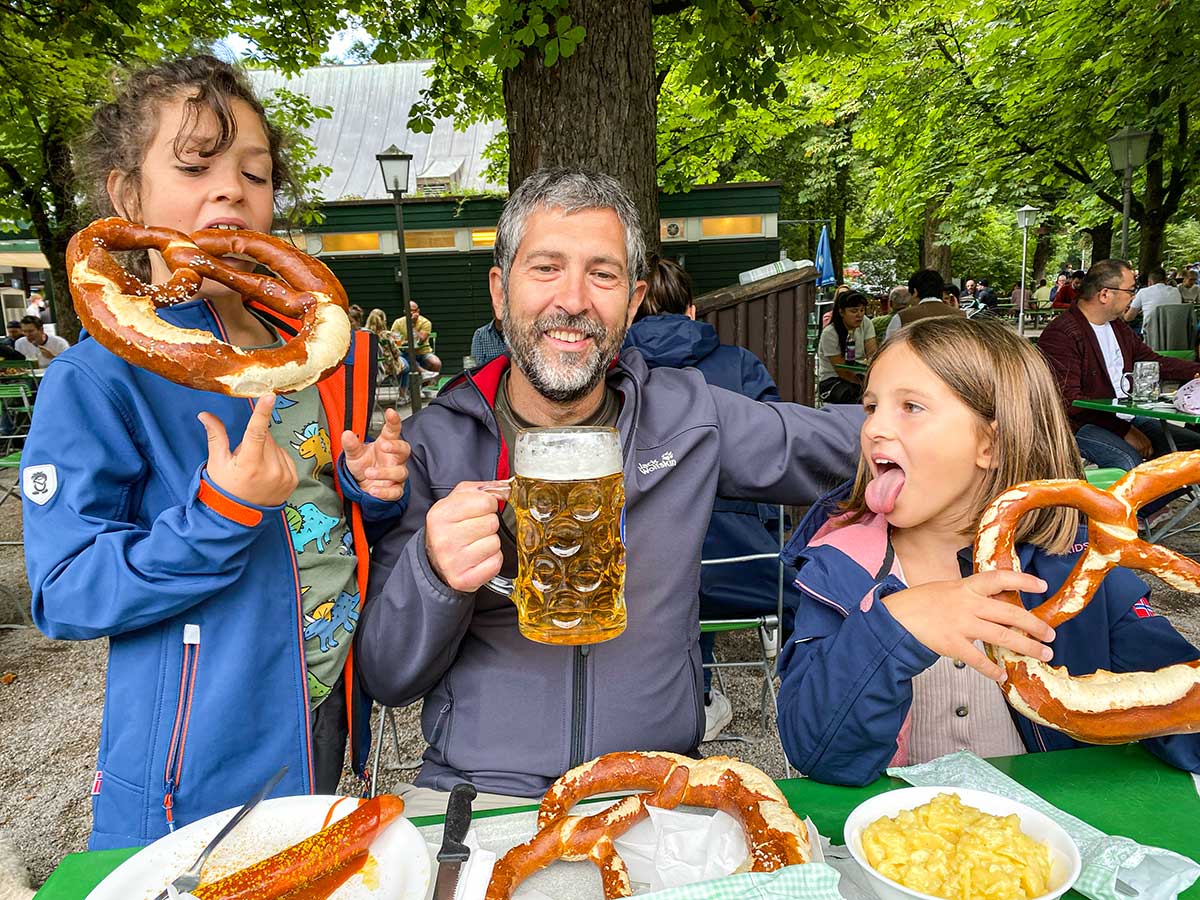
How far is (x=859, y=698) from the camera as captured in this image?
130 centimetres

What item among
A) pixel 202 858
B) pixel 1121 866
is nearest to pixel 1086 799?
pixel 1121 866

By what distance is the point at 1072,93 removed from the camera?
39.8ft

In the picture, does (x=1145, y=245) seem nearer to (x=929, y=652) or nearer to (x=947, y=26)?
(x=947, y=26)

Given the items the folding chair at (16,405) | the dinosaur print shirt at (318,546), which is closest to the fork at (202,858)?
the dinosaur print shirt at (318,546)

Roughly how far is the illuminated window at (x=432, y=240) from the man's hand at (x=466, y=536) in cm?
1940

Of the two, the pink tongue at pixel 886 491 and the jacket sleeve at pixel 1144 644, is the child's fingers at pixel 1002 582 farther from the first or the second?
the jacket sleeve at pixel 1144 644

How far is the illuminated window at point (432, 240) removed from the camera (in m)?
19.7

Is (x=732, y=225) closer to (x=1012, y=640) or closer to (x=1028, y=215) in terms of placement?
(x=1028, y=215)

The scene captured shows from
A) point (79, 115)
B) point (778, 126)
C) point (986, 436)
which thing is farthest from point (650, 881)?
point (778, 126)

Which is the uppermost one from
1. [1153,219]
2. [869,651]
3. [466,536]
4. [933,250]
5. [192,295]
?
[933,250]

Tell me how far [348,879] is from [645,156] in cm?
389

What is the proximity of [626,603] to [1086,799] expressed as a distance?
0.90 m

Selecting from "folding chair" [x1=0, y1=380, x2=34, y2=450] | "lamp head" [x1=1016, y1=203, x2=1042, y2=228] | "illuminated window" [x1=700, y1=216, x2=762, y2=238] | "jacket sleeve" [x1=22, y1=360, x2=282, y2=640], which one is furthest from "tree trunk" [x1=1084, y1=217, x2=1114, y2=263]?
"jacket sleeve" [x1=22, y1=360, x2=282, y2=640]

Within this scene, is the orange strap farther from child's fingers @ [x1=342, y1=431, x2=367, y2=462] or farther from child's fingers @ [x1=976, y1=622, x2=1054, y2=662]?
child's fingers @ [x1=976, y1=622, x2=1054, y2=662]
